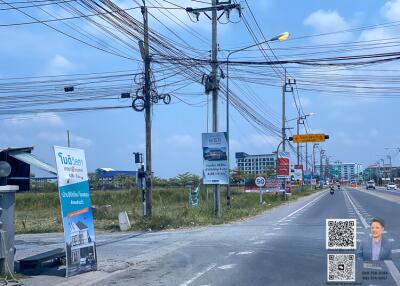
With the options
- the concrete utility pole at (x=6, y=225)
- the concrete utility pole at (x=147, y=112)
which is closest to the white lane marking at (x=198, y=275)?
the concrete utility pole at (x=6, y=225)

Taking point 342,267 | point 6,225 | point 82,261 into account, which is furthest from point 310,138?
point 342,267

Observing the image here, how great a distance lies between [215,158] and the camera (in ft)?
101

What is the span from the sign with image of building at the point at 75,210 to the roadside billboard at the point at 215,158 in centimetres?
1731

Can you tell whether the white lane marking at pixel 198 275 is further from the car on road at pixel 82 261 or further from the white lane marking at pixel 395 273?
the white lane marking at pixel 395 273

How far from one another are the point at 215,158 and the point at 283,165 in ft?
91.6

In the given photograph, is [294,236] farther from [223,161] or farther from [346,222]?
[346,222]

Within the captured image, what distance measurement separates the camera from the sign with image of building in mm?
12094

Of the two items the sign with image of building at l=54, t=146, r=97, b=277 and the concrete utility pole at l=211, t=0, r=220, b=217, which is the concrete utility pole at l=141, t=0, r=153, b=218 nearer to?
the concrete utility pole at l=211, t=0, r=220, b=217

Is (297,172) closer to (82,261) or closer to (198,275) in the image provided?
(82,261)

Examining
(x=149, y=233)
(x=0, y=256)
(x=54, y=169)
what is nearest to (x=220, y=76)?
(x=149, y=233)

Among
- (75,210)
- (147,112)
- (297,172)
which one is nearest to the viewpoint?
(75,210)

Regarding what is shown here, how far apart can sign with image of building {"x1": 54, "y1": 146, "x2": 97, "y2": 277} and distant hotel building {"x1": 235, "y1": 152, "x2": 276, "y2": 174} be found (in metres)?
114

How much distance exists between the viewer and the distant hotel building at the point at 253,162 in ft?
427

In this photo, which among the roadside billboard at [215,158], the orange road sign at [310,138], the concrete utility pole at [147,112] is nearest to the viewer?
the concrete utility pole at [147,112]
